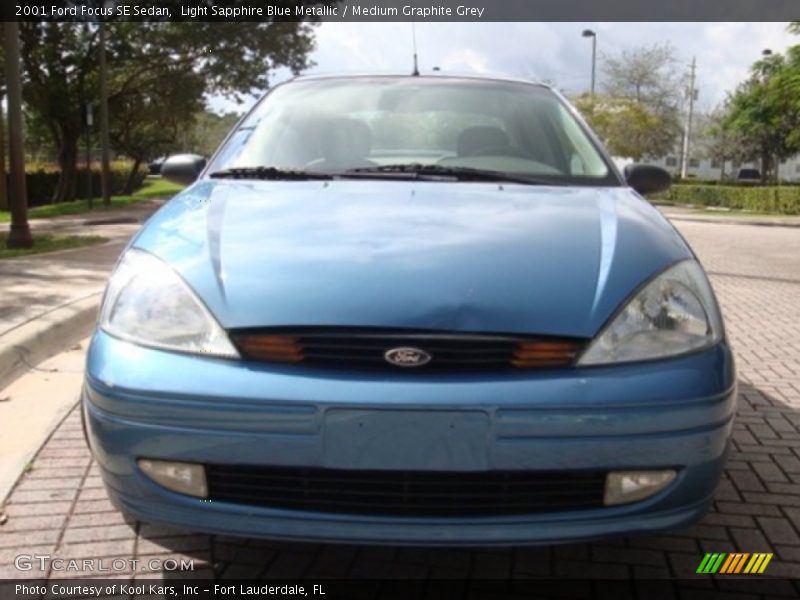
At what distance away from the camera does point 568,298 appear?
2.12 metres

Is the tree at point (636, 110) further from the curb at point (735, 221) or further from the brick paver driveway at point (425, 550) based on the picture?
the brick paver driveway at point (425, 550)

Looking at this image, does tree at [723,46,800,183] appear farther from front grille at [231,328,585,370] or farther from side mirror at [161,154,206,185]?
front grille at [231,328,585,370]

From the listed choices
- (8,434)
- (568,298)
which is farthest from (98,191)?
(568,298)

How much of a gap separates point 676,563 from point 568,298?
997mm

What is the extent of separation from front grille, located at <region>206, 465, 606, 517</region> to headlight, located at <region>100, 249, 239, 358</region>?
330mm

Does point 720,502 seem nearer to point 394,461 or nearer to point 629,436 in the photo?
point 629,436

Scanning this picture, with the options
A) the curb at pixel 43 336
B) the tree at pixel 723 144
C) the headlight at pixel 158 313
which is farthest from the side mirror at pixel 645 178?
the tree at pixel 723 144

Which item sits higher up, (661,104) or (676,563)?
(661,104)

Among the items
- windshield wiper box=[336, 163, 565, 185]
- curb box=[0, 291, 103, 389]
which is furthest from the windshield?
curb box=[0, 291, 103, 389]

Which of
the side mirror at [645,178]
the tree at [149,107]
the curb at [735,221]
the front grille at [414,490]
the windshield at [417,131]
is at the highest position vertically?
the tree at [149,107]

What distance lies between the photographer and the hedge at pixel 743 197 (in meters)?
26.8

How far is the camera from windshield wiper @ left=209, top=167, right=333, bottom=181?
302 centimetres

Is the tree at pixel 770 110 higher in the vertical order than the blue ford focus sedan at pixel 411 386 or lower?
higher

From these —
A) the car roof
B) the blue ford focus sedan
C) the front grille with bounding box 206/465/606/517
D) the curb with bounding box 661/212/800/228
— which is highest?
the car roof
